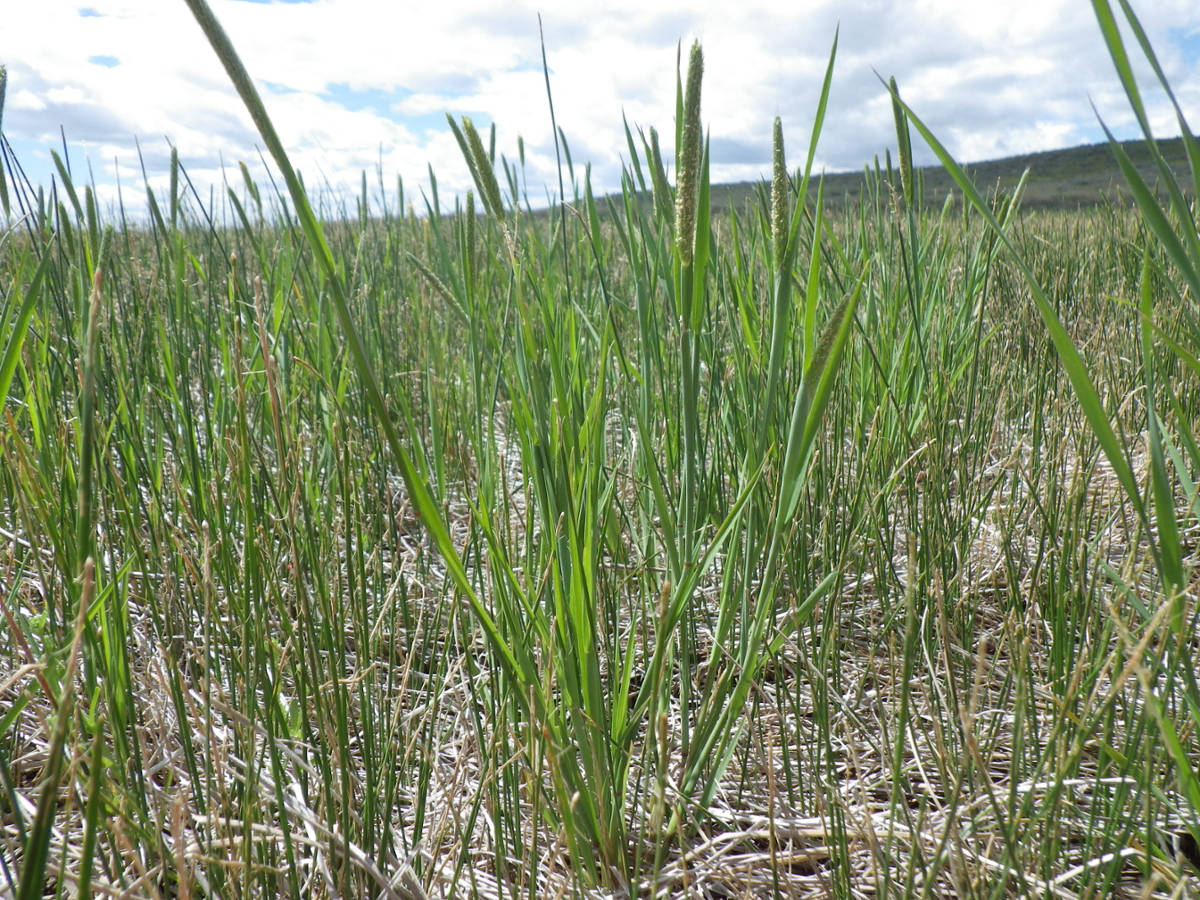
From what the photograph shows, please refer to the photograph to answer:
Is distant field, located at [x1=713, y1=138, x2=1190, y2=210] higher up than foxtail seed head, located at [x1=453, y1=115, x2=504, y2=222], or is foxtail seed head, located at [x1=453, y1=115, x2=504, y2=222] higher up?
distant field, located at [x1=713, y1=138, x2=1190, y2=210]

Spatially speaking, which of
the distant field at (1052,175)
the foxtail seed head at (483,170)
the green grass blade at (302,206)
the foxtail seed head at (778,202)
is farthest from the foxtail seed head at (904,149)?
the distant field at (1052,175)

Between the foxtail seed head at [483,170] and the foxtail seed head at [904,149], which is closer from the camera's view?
the foxtail seed head at [483,170]

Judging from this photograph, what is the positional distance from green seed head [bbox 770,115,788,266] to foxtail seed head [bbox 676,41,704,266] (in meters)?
0.07

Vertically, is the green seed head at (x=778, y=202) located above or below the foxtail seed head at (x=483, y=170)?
below

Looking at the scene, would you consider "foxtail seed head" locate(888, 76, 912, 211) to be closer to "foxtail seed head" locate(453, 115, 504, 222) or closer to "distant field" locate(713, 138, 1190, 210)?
"foxtail seed head" locate(453, 115, 504, 222)

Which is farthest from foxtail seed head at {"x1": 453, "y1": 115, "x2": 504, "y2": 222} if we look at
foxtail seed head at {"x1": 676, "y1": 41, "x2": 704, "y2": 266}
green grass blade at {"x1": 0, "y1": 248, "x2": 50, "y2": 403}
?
green grass blade at {"x1": 0, "y1": 248, "x2": 50, "y2": 403}

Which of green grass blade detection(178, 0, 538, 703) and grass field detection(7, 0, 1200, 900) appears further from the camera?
grass field detection(7, 0, 1200, 900)

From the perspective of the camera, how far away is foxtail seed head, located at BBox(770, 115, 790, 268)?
0.60 metres

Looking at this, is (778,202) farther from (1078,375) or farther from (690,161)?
(1078,375)

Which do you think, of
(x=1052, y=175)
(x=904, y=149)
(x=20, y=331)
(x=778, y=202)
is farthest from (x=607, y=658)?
(x=1052, y=175)

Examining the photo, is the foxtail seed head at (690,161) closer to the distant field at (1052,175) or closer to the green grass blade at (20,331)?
the green grass blade at (20,331)

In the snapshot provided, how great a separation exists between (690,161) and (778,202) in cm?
9

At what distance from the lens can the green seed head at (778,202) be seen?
0.60 metres

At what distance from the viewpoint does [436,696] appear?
779mm
